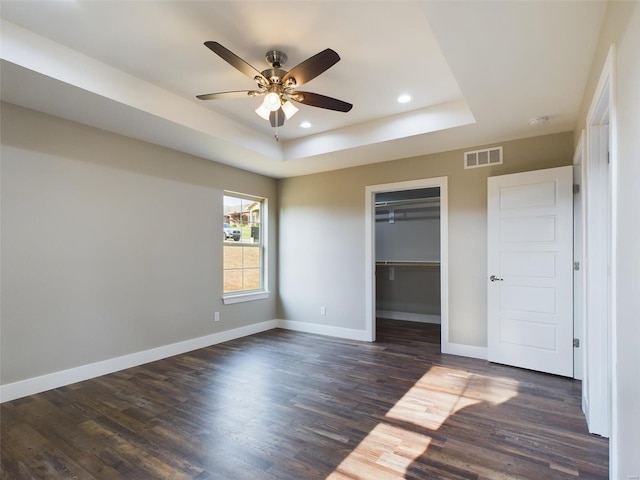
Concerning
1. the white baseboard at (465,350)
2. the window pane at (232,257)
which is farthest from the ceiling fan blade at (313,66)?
the white baseboard at (465,350)

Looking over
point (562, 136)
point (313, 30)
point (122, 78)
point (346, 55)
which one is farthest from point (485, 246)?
point (122, 78)

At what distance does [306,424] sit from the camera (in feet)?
8.14

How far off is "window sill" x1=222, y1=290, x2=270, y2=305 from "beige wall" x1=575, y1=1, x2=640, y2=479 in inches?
168

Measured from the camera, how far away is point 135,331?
376 centimetres

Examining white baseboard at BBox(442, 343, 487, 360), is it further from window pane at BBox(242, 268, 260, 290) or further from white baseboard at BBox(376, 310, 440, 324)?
window pane at BBox(242, 268, 260, 290)

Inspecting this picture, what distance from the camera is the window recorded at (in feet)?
16.4

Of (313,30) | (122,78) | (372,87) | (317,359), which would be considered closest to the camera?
(313,30)

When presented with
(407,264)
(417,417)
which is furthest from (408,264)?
(417,417)

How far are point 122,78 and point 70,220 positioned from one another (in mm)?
1473

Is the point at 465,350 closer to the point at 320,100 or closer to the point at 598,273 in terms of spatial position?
the point at 598,273

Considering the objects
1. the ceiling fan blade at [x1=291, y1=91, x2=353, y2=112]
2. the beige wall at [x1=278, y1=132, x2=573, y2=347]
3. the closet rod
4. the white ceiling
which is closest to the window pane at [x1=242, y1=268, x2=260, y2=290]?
the beige wall at [x1=278, y1=132, x2=573, y2=347]

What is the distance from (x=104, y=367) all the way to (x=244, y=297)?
2015mm

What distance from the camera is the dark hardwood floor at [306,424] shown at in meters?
1.98

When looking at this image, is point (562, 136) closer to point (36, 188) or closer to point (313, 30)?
point (313, 30)
